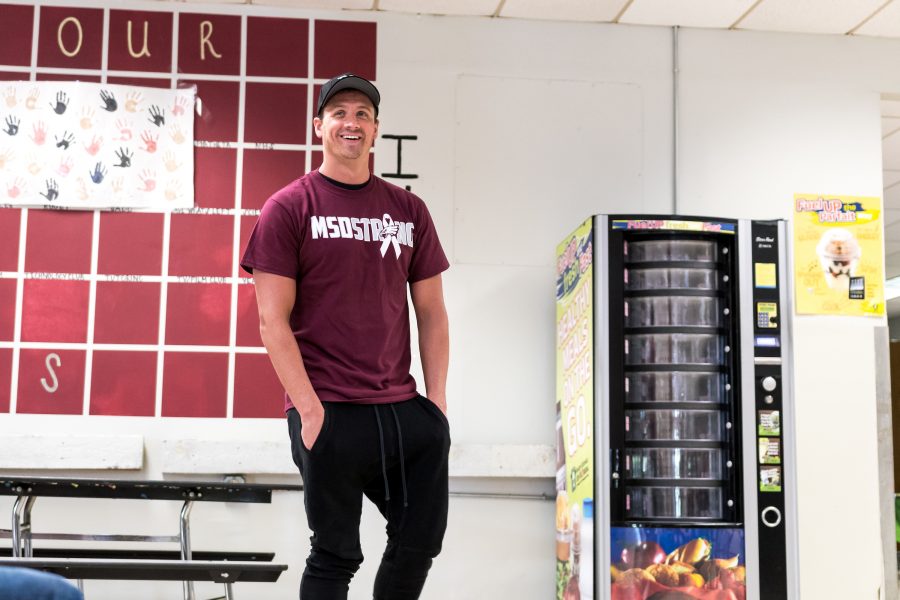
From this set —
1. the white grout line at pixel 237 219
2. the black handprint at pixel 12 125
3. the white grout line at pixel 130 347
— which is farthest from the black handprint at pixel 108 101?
the white grout line at pixel 130 347

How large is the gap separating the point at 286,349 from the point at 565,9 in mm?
2923

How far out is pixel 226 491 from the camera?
3.55 m

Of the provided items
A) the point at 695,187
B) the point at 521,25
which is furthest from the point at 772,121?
the point at 521,25

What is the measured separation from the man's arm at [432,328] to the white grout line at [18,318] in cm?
250

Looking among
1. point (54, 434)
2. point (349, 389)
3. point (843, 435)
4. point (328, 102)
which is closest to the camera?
point (349, 389)

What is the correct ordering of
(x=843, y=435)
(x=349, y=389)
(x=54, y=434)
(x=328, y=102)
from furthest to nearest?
(x=843, y=435), (x=54, y=434), (x=328, y=102), (x=349, y=389)

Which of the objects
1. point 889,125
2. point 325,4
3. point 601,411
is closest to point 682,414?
point 601,411

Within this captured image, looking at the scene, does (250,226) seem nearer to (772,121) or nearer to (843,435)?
(772,121)

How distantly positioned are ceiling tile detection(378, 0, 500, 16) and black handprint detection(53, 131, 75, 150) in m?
1.48

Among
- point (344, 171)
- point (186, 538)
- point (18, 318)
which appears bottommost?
point (186, 538)

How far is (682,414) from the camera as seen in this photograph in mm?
4000

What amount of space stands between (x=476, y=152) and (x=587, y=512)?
1.71m

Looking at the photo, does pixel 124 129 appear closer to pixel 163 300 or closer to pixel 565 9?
pixel 163 300

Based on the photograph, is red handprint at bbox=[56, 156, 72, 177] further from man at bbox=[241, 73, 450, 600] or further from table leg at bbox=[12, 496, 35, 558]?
man at bbox=[241, 73, 450, 600]
